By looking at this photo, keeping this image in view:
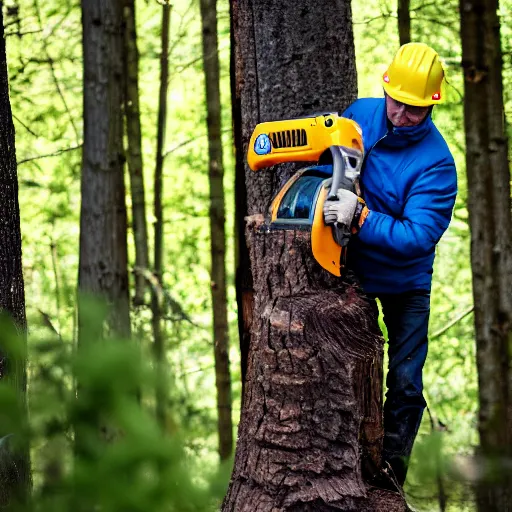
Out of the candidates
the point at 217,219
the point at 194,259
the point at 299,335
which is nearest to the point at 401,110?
the point at 299,335

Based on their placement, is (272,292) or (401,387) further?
(401,387)

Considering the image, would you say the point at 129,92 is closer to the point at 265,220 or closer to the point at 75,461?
the point at 265,220

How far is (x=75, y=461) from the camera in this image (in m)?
1.09

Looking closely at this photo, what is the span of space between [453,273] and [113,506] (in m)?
8.56

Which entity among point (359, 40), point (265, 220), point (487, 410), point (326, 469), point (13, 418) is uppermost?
point (359, 40)

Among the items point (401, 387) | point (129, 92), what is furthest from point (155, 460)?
point (129, 92)

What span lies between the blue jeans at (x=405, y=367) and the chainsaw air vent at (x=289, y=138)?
79 centimetres

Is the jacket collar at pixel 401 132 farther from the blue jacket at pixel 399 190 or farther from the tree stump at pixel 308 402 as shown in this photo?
the tree stump at pixel 308 402

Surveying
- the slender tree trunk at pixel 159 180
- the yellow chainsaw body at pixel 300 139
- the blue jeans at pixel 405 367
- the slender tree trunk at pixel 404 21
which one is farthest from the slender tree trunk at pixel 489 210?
the slender tree trunk at pixel 159 180

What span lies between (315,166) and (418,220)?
419 mm

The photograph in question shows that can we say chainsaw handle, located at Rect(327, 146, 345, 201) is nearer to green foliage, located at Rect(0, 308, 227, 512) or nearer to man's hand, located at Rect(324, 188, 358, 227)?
man's hand, located at Rect(324, 188, 358, 227)

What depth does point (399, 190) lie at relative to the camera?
9.73 feet

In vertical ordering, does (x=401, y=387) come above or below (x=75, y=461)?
below

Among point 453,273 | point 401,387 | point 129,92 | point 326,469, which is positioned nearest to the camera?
point 326,469
